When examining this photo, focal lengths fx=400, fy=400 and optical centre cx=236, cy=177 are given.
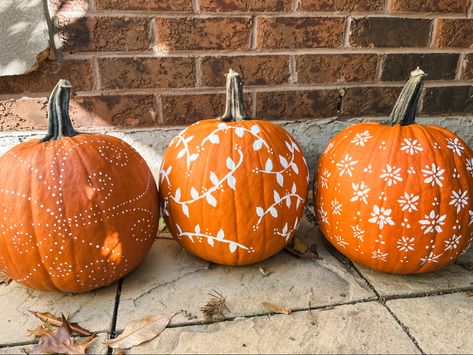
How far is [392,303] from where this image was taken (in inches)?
53.0

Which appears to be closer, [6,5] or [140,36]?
[6,5]

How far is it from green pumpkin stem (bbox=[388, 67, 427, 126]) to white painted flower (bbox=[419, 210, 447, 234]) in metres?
0.36

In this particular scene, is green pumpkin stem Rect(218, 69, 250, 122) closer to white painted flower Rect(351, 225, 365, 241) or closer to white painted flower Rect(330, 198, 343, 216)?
white painted flower Rect(330, 198, 343, 216)

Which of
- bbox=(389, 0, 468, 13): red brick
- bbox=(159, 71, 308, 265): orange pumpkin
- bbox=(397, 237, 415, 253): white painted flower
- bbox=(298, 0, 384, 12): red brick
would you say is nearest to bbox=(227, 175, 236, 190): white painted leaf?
bbox=(159, 71, 308, 265): orange pumpkin

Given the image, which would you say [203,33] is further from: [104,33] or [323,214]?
[323,214]

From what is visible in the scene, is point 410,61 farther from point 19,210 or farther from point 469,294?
point 19,210

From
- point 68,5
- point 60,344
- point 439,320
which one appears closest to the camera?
point 60,344

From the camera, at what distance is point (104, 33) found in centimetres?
172

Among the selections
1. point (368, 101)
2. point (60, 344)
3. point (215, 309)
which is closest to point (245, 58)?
point (368, 101)

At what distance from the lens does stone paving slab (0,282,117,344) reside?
1.24m

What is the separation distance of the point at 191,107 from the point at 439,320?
4.34 ft

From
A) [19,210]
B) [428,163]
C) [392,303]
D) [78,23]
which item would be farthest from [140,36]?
[392,303]

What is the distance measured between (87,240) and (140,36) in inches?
37.3

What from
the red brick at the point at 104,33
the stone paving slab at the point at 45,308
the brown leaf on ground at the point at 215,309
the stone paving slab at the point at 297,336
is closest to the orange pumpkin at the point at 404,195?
the stone paving slab at the point at 297,336
